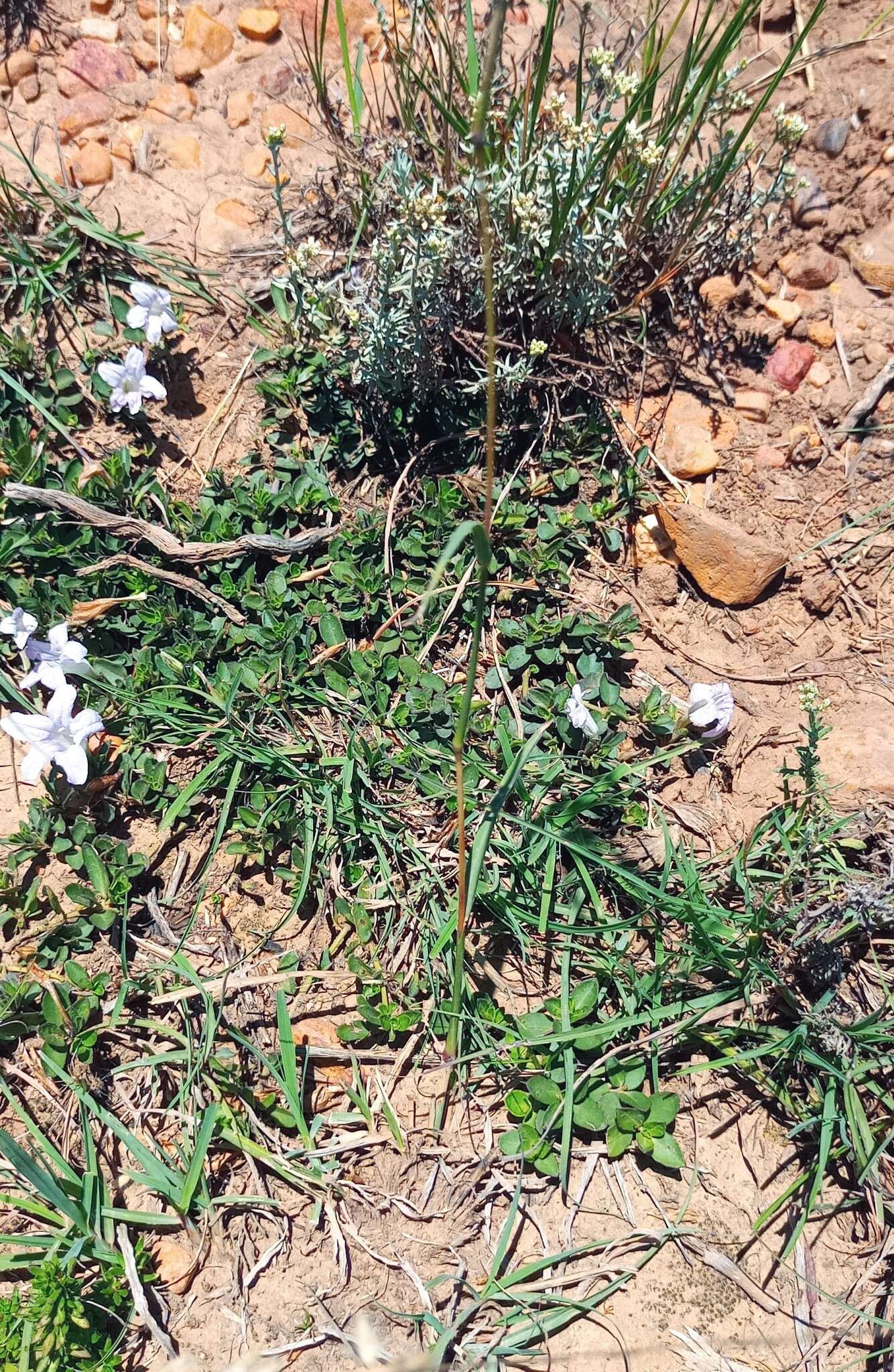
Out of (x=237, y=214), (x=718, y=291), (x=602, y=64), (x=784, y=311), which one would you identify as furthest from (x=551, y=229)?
(x=237, y=214)

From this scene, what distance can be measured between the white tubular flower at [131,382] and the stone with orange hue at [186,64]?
3.86 ft

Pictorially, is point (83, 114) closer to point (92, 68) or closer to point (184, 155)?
point (92, 68)

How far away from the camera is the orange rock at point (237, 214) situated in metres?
3.08

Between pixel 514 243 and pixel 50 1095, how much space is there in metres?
2.57

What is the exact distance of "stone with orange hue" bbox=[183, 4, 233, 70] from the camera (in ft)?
10.5

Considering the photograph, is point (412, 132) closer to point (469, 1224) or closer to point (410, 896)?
point (410, 896)

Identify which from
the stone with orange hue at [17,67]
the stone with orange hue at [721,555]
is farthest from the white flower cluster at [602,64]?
the stone with orange hue at [17,67]

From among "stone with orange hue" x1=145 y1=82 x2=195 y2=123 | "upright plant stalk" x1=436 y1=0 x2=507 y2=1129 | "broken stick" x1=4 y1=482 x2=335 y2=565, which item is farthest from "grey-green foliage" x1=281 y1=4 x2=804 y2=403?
"upright plant stalk" x1=436 y1=0 x2=507 y2=1129

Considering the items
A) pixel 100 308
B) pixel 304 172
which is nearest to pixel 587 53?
pixel 304 172

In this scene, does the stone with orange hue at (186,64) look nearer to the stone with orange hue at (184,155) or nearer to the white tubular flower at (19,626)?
the stone with orange hue at (184,155)

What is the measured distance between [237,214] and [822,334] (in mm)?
1987

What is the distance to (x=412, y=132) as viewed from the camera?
9.72ft

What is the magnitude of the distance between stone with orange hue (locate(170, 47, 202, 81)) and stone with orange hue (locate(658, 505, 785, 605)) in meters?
2.28

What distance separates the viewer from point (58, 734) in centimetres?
235
